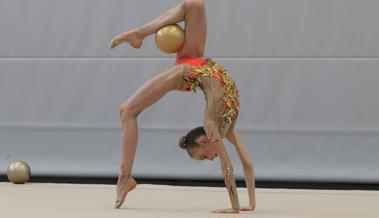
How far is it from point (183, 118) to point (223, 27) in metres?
0.81

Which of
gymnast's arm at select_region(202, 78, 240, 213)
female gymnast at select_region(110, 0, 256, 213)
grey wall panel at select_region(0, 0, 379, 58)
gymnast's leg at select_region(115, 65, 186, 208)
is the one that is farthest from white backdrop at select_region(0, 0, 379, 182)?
gymnast's arm at select_region(202, 78, 240, 213)

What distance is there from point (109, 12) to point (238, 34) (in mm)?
1102

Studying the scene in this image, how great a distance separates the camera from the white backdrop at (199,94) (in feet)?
21.2

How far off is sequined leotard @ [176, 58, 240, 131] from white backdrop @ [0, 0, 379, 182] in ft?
6.93

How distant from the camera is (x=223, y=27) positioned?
21.9ft

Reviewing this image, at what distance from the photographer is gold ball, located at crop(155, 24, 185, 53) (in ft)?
14.5

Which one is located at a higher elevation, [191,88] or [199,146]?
[191,88]

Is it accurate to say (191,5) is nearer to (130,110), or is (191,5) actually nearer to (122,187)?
(130,110)

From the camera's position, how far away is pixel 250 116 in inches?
259

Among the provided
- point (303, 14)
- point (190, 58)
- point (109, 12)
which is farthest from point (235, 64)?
point (190, 58)

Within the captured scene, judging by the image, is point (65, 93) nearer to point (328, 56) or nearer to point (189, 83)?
point (328, 56)

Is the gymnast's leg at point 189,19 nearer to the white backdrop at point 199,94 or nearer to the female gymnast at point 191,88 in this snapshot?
the female gymnast at point 191,88

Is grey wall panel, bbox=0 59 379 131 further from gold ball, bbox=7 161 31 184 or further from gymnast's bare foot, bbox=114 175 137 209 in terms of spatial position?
gymnast's bare foot, bbox=114 175 137 209

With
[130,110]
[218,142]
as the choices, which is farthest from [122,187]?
[218,142]
